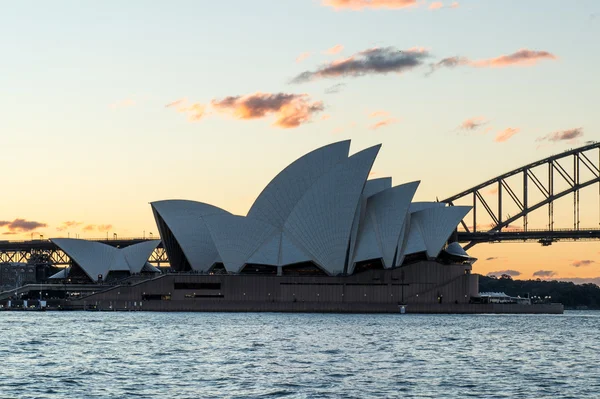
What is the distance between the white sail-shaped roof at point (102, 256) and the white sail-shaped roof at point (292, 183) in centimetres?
3038

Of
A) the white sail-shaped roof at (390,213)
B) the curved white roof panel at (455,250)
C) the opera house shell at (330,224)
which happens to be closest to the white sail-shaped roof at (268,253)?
the opera house shell at (330,224)

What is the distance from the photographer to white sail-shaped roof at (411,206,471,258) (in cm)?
12457

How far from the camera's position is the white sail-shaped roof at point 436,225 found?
409 feet

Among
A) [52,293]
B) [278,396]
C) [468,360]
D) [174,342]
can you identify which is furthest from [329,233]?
[278,396]

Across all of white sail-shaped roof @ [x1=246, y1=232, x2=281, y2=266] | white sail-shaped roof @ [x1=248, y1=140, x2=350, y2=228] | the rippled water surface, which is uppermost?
white sail-shaped roof @ [x1=248, y1=140, x2=350, y2=228]

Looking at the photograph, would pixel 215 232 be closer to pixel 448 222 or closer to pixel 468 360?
pixel 448 222

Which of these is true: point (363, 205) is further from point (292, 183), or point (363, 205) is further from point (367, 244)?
point (292, 183)

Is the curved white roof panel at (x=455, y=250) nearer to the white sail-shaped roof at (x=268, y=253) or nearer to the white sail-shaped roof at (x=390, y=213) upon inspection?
the white sail-shaped roof at (x=390, y=213)

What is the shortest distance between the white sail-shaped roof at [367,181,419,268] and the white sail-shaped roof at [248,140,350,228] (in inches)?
295

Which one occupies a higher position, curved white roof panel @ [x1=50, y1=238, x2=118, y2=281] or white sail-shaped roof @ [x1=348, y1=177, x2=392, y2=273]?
white sail-shaped roof @ [x1=348, y1=177, x2=392, y2=273]

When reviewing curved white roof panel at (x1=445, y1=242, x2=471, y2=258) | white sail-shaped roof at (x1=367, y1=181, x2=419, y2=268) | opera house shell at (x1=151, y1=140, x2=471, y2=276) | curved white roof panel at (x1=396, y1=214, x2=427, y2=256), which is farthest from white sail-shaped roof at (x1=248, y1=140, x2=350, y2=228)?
curved white roof panel at (x1=445, y1=242, x2=471, y2=258)

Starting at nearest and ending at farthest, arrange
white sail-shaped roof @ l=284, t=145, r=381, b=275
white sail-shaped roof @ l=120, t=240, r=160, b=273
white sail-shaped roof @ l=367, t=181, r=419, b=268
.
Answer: white sail-shaped roof @ l=284, t=145, r=381, b=275
white sail-shaped roof @ l=367, t=181, r=419, b=268
white sail-shaped roof @ l=120, t=240, r=160, b=273

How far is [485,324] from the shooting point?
318 feet

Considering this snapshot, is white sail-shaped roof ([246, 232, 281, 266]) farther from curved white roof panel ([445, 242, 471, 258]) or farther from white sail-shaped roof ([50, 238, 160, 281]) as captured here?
white sail-shaped roof ([50, 238, 160, 281])
